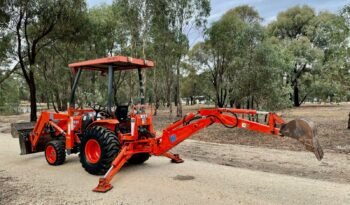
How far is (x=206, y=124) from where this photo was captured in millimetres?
6062

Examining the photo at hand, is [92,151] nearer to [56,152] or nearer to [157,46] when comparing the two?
[56,152]

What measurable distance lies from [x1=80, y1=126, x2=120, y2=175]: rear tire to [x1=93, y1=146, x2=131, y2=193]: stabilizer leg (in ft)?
0.57

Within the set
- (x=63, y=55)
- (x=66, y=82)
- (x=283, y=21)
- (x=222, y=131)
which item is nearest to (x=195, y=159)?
(x=222, y=131)

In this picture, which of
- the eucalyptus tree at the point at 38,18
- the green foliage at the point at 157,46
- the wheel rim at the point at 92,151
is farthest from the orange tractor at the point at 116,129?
the eucalyptus tree at the point at 38,18

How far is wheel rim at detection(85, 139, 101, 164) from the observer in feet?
21.5

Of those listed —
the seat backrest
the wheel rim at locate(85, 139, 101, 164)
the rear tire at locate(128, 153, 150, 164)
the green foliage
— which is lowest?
the rear tire at locate(128, 153, 150, 164)

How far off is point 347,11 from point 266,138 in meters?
5.09

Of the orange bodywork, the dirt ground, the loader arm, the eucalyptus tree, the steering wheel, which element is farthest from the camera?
the eucalyptus tree

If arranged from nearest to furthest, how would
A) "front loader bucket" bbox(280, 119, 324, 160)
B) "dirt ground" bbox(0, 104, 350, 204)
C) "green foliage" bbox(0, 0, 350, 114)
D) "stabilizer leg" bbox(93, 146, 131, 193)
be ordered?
"front loader bucket" bbox(280, 119, 324, 160)
"dirt ground" bbox(0, 104, 350, 204)
"stabilizer leg" bbox(93, 146, 131, 193)
"green foliage" bbox(0, 0, 350, 114)

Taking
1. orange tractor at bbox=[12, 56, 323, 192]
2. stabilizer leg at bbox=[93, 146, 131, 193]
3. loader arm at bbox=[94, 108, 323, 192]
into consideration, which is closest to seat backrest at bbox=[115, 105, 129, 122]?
orange tractor at bbox=[12, 56, 323, 192]

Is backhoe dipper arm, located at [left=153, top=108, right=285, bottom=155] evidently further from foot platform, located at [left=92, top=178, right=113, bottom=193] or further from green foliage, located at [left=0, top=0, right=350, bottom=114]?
green foliage, located at [left=0, top=0, right=350, bottom=114]

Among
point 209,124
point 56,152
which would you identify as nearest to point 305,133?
point 209,124

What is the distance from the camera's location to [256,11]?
121 feet

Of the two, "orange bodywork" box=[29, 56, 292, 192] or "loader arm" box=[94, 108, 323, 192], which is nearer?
"loader arm" box=[94, 108, 323, 192]
